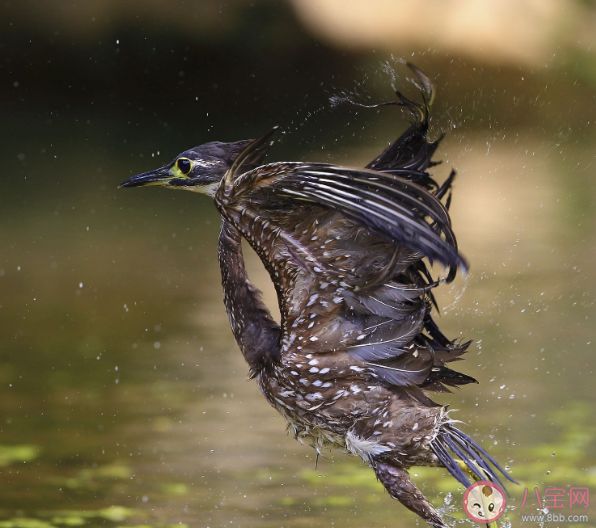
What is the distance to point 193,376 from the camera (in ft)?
15.6

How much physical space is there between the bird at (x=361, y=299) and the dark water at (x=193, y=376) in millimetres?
903

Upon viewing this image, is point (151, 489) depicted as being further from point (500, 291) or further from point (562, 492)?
point (500, 291)

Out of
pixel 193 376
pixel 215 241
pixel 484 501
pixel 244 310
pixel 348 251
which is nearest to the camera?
pixel 348 251

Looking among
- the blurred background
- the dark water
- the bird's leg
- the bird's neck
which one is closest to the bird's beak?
the bird's neck

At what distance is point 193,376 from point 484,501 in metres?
2.43

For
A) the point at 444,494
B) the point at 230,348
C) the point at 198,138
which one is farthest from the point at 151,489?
the point at 198,138

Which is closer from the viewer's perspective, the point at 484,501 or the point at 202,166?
the point at 484,501

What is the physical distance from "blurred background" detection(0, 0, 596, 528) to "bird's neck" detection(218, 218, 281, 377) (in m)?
0.94

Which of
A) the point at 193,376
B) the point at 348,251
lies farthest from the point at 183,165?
the point at 193,376

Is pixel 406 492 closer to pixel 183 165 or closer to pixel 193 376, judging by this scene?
pixel 183 165

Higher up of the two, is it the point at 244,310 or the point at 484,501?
the point at 244,310

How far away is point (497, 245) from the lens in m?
7.17

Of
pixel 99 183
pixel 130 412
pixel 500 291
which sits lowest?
pixel 130 412

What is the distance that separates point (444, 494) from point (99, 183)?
6.30 m
